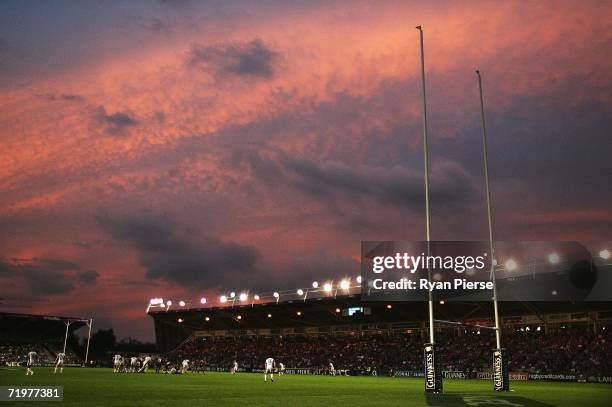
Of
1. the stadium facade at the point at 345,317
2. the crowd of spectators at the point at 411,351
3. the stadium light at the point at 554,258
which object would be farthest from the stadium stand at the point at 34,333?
the stadium light at the point at 554,258

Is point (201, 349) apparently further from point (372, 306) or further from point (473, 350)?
point (473, 350)

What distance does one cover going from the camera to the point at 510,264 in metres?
55.3

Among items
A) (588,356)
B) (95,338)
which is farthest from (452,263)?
(95,338)

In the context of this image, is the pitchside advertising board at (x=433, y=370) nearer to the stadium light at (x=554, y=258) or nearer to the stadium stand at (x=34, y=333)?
the stadium light at (x=554, y=258)

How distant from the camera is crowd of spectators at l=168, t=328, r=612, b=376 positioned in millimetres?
52906

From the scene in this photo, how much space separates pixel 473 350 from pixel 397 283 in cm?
1035

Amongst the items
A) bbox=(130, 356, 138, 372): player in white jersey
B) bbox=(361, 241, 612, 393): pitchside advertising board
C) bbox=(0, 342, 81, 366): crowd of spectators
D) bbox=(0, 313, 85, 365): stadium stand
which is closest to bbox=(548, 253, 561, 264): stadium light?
bbox=(361, 241, 612, 393): pitchside advertising board

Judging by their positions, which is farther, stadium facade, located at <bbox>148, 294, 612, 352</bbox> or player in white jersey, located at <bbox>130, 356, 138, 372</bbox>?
stadium facade, located at <bbox>148, 294, 612, 352</bbox>

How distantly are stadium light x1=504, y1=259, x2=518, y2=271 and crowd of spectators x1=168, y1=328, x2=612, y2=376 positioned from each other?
8712 millimetres

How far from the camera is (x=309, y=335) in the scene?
281ft

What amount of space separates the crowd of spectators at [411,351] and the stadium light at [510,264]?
871cm

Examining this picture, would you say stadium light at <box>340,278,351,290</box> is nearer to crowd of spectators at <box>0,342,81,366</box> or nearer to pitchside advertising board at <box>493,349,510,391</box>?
crowd of spectators at <box>0,342,81,366</box>

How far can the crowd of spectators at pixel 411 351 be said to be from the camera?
174ft

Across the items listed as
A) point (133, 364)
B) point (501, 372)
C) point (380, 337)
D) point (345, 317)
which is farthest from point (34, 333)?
point (501, 372)
